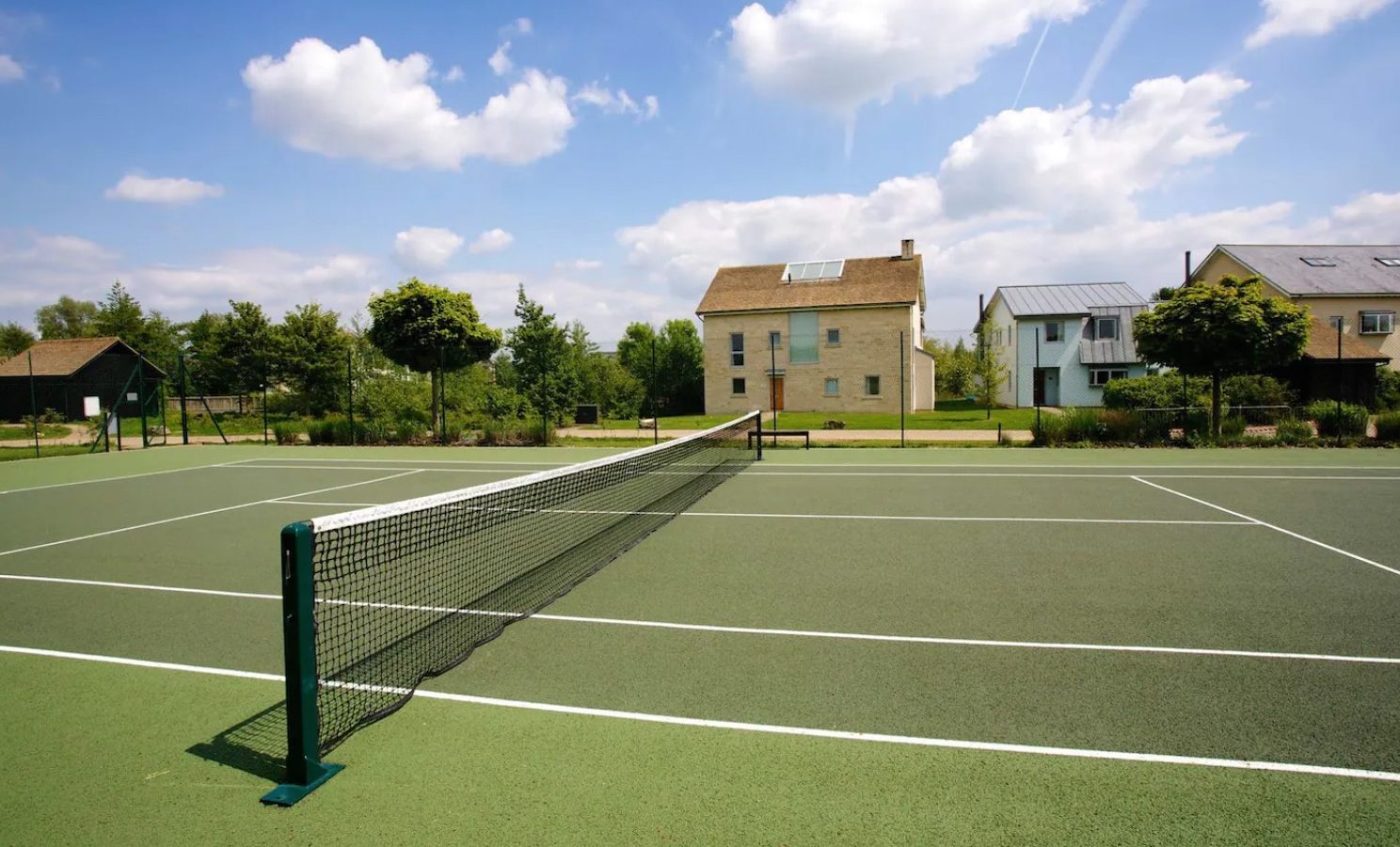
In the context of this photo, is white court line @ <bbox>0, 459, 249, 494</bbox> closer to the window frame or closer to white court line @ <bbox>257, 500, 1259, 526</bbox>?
white court line @ <bbox>257, 500, 1259, 526</bbox>

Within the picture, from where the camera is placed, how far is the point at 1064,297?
3822 cm

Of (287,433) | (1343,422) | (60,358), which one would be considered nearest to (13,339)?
(60,358)

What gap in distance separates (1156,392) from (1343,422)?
19.8ft

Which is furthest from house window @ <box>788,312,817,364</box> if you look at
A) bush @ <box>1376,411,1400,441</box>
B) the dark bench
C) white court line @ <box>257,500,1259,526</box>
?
white court line @ <box>257,500,1259,526</box>

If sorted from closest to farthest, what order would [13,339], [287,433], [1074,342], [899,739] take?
[899,739], [287,433], [1074,342], [13,339]

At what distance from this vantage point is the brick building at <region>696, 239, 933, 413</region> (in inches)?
1373

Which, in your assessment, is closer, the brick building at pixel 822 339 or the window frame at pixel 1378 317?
the window frame at pixel 1378 317

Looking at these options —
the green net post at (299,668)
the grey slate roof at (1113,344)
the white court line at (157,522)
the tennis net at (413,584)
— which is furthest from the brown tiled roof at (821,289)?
the green net post at (299,668)

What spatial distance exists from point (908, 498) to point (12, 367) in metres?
44.3

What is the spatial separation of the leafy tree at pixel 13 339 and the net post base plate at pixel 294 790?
7581 centimetres

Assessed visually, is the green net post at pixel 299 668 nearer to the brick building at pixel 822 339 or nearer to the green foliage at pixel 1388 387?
the green foliage at pixel 1388 387

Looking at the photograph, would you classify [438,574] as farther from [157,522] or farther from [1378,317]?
[1378,317]

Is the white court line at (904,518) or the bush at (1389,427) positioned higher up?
the bush at (1389,427)

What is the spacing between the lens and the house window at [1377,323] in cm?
3228
